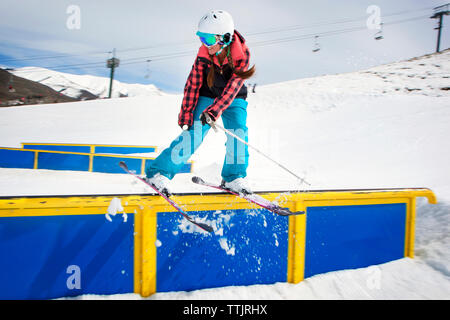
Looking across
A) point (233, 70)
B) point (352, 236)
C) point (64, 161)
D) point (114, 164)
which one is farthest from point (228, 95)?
point (64, 161)

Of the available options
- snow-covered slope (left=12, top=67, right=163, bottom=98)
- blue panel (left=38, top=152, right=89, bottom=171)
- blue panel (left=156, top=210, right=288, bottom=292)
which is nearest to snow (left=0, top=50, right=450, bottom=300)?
blue panel (left=156, top=210, right=288, bottom=292)

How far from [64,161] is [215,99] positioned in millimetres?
7892

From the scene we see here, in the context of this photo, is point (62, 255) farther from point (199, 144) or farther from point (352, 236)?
point (352, 236)

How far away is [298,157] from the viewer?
11.7 metres

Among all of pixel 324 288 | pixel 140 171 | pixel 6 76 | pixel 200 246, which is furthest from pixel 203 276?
pixel 6 76

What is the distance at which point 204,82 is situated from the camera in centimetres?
251

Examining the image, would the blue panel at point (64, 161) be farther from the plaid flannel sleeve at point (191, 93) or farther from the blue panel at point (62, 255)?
the blue panel at point (62, 255)

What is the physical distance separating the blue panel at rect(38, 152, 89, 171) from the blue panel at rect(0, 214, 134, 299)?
24.4 ft

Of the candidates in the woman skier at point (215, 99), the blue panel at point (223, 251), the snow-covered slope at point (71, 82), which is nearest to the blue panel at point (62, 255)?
the blue panel at point (223, 251)

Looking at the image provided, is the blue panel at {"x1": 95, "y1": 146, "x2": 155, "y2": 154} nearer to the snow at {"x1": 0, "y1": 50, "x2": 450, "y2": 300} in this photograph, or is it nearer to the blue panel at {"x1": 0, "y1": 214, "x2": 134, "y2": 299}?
the snow at {"x1": 0, "y1": 50, "x2": 450, "y2": 300}

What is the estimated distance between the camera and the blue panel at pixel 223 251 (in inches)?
72.7
